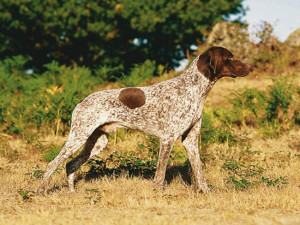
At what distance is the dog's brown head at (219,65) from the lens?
202 inches

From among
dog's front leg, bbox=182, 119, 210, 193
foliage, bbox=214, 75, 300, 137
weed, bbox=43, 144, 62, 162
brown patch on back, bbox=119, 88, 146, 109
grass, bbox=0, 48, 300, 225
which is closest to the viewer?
grass, bbox=0, 48, 300, 225

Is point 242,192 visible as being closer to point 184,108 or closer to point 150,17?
point 184,108

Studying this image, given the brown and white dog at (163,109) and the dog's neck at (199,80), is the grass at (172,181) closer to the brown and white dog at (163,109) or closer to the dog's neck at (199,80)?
the brown and white dog at (163,109)

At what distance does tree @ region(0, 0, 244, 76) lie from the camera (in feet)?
63.8

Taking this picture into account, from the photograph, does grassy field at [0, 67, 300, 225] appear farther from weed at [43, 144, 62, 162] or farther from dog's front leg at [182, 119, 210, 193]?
dog's front leg at [182, 119, 210, 193]

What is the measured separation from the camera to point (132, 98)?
5387 millimetres

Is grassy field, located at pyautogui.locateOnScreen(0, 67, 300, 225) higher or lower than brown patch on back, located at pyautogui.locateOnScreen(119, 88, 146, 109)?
lower

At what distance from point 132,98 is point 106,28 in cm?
1544

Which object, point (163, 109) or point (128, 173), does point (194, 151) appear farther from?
point (128, 173)

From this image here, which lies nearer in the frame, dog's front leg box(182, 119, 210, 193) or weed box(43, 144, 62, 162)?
dog's front leg box(182, 119, 210, 193)

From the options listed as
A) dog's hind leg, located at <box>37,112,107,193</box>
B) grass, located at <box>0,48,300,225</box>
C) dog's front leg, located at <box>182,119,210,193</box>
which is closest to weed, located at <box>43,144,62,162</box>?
grass, located at <box>0,48,300,225</box>

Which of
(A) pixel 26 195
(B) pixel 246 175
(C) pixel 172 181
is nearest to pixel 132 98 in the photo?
(C) pixel 172 181

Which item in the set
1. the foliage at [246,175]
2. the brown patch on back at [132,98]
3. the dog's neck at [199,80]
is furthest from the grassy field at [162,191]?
the dog's neck at [199,80]

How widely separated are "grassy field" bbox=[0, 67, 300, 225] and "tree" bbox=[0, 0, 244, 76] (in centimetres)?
1071
